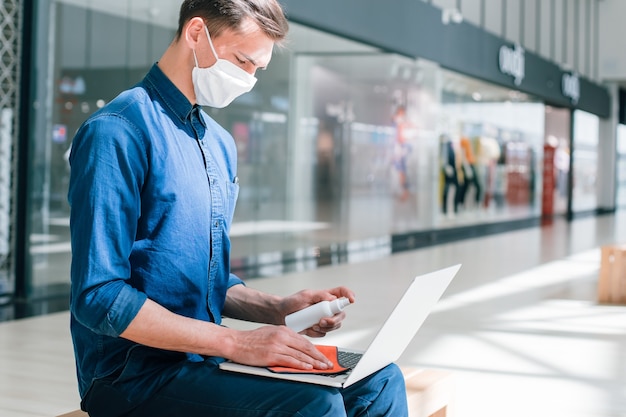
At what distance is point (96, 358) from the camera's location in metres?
2.02

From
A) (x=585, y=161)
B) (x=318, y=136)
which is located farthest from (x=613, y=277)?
(x=585, y=161)

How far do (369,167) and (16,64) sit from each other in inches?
317

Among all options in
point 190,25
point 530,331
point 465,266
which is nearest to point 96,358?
point 190,25

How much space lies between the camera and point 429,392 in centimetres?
261

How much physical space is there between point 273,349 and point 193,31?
0.76m

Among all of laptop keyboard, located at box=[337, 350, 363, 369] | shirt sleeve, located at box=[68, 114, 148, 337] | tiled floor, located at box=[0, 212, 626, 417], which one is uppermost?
shirt sleeve, located at box=[68, 114, 148, 337]

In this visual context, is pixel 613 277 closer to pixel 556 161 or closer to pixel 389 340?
pixel 389 340

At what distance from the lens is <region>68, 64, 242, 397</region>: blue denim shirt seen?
182 cm

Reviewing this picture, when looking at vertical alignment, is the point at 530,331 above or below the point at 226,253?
below

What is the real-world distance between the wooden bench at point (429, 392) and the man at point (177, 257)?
0.42 meters

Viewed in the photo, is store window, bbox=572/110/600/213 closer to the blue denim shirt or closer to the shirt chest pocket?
the shirt chest pocket

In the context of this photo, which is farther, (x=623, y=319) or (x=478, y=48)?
(x=478, y=48)

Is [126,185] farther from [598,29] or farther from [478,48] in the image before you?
[598,29]

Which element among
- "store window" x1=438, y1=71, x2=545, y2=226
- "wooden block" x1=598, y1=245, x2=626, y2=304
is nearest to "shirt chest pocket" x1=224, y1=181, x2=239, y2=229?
"wooden block" x1=598, y1=245, x2=626, y2=304
